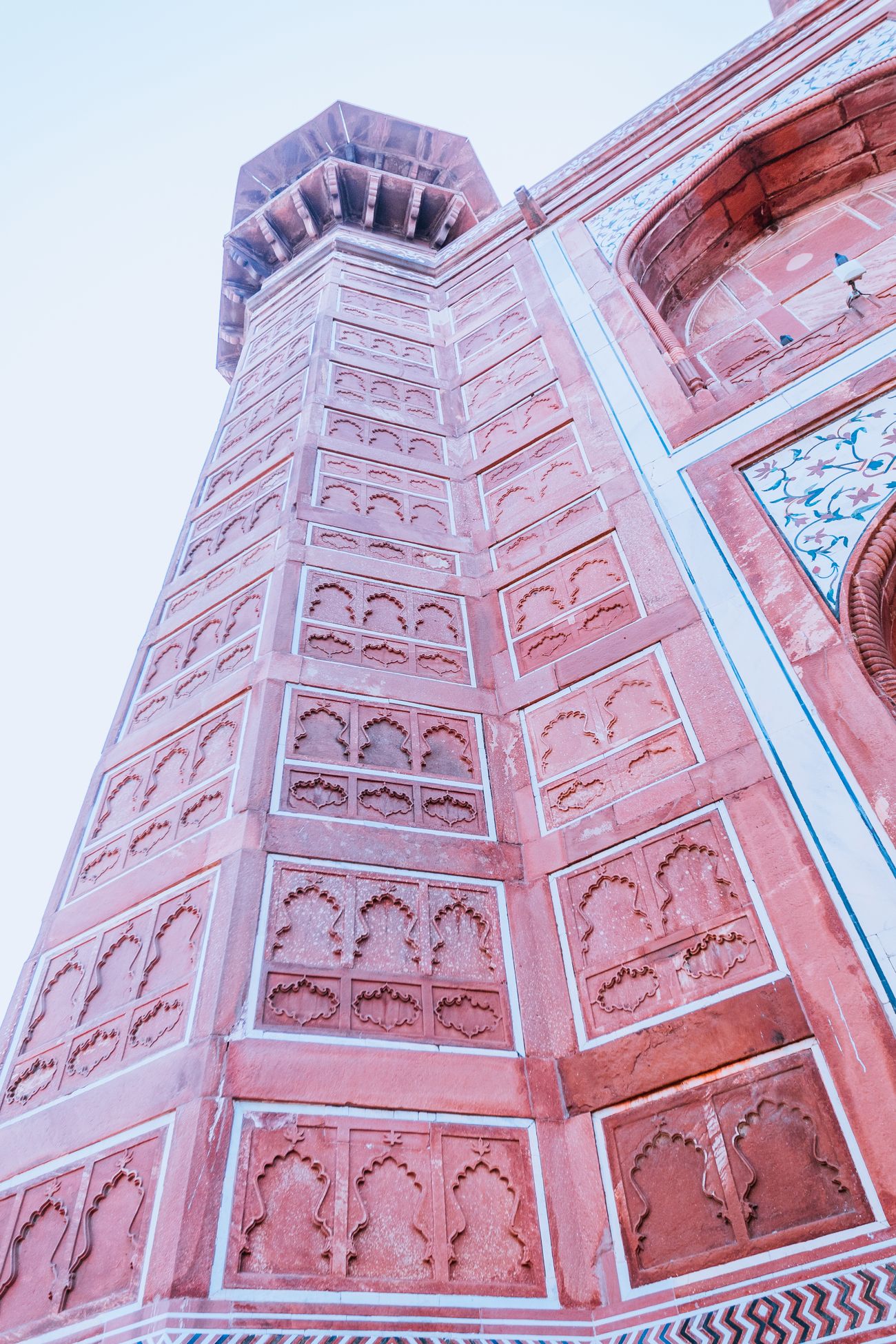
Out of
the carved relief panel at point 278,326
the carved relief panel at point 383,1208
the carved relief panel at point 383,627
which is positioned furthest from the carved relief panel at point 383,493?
the carved relief panel at point 383,1208

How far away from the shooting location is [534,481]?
4957 mm

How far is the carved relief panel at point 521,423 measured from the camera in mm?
5242

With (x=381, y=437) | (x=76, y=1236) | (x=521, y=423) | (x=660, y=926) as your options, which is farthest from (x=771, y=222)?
(x=76, y=1236)

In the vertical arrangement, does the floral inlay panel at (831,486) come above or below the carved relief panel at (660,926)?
above

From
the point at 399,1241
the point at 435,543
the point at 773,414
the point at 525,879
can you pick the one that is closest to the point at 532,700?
the point at 525,879

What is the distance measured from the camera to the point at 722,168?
20.9 feet

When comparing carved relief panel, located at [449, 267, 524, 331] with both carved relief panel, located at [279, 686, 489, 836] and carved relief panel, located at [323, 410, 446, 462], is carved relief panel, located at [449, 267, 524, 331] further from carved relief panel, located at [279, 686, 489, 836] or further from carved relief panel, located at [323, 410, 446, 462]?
carved relief panel, located at [279, 686, 489, 836]

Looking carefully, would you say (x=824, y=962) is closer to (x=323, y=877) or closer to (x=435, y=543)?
(x=323, y=877)

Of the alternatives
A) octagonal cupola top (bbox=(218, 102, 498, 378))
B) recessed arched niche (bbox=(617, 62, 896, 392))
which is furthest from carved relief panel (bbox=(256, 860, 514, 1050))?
octagonal cupola top (bbox=(218, 102, 498, 378))

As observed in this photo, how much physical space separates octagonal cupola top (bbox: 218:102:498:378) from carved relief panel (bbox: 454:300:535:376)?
259cm

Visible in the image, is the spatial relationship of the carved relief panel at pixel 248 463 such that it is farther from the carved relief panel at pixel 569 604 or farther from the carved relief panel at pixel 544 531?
the carved relief panel at pixel 569 604

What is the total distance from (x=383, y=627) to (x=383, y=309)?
3.63 meters

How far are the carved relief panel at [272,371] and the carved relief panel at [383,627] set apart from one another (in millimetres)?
2341

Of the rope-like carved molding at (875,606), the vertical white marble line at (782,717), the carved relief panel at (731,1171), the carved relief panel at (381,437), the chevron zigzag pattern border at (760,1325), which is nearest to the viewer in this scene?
the chevron zigzag pattern border at (760,1325)
